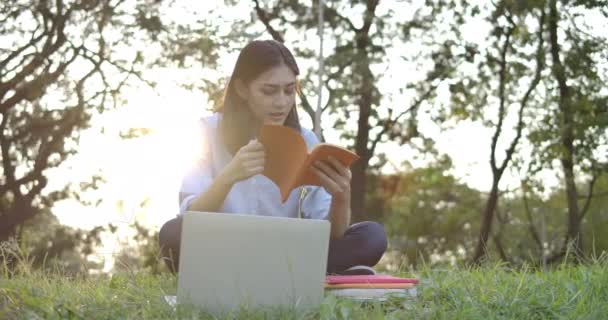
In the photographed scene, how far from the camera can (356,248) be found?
12.5ft

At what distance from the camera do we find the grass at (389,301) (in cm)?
282

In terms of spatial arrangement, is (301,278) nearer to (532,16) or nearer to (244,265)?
(244,265)

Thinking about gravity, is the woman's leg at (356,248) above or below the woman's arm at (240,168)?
below

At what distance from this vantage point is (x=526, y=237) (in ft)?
81.4

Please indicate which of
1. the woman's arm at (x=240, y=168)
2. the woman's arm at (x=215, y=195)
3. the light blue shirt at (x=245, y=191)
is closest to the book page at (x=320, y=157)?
the woman's arm at (x=240, y=168)

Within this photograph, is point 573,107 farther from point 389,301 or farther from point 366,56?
point 389,301

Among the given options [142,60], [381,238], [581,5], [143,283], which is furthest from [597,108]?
[143,283]

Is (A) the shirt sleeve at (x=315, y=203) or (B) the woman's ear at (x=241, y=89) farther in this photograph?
(A) the shirt sleeve at (x=315, y=203)

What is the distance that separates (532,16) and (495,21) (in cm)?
59

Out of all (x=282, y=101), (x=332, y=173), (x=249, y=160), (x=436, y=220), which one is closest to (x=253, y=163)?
(x=249, y=160)

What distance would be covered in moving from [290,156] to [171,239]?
93 cm

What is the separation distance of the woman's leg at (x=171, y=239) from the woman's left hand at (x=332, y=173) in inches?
34.5

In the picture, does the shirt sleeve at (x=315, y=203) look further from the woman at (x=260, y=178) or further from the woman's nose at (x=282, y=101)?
the woman's nose at (x=282, y=101)

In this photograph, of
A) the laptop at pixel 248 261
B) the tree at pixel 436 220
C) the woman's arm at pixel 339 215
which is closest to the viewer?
the laptop at pixel 248 261
